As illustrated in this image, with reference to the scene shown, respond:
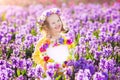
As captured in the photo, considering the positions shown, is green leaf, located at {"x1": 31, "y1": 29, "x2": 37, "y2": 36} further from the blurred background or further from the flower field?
the blurred background

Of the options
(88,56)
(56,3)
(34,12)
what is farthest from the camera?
(56,3)

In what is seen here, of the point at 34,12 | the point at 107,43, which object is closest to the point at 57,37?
the point at 107,43

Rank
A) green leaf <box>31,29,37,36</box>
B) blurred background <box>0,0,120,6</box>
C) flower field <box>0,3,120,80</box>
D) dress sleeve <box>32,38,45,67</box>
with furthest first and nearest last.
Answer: blurred background <box>0,0,120,6</box>, green leaf <box>31,29,37,36</box>, dress sleeve <box>32,38,45,67</box>, flower field <box>0,3,120,80</box>

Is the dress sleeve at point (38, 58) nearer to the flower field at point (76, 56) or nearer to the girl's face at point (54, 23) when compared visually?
the flower field at point (76, 56)

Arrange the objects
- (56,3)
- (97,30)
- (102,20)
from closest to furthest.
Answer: (97,30) → (102,20) → (56,3)

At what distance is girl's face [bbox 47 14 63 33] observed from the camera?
22.0 feet

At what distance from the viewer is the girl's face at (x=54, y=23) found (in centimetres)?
670

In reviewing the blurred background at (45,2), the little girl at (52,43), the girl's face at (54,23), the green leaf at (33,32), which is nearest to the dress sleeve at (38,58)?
the little girl at (52,43)

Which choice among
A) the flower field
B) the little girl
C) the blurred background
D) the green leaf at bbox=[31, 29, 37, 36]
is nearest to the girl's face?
the little girl

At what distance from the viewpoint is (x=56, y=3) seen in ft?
55.2

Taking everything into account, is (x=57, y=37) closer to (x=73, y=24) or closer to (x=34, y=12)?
(x=73, y=24)

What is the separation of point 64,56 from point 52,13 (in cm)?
66

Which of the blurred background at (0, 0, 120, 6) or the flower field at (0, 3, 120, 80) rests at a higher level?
the blurred background at (0, 0, 120, 6)

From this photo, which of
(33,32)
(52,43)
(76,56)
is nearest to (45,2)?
(33,32)
